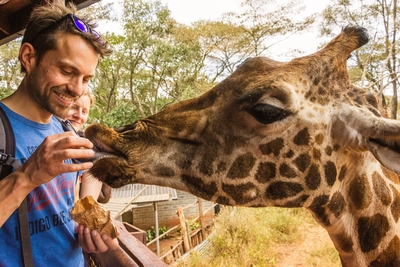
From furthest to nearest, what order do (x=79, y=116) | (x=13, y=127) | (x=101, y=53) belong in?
(x=79, y=116) < (x=101, y=53) < (x=13, y=127)

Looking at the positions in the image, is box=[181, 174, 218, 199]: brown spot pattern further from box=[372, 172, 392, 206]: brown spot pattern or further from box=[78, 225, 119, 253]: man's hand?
box=[372, 172, 392, 206]: brown spot pattern

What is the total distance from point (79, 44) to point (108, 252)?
1.38 metres

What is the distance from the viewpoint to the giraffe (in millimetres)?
1701

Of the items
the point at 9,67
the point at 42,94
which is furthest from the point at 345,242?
the point at 9,67

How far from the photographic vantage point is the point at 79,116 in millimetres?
3018

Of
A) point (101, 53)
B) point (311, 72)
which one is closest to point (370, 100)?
point (311, 72)

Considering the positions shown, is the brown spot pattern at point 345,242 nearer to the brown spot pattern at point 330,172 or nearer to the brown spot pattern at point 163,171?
the brown spot pattern at point 330,172

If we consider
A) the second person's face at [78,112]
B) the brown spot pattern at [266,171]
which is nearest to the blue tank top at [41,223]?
the second person's face at [78,112]

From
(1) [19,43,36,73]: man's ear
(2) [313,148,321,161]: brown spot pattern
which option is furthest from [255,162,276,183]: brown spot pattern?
(1) [19,43,36,73]: man's ear

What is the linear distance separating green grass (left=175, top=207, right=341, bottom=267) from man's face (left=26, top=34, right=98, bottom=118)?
5764 mm

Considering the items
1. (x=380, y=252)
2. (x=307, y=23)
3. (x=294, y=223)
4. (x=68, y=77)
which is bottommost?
(x=294, y=223)

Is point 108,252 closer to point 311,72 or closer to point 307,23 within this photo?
point 311,72

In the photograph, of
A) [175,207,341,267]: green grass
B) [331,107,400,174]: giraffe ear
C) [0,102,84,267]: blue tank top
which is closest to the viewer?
[331,107,400,174]: giraffe ear

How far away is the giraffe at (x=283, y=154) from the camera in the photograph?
170 cm
